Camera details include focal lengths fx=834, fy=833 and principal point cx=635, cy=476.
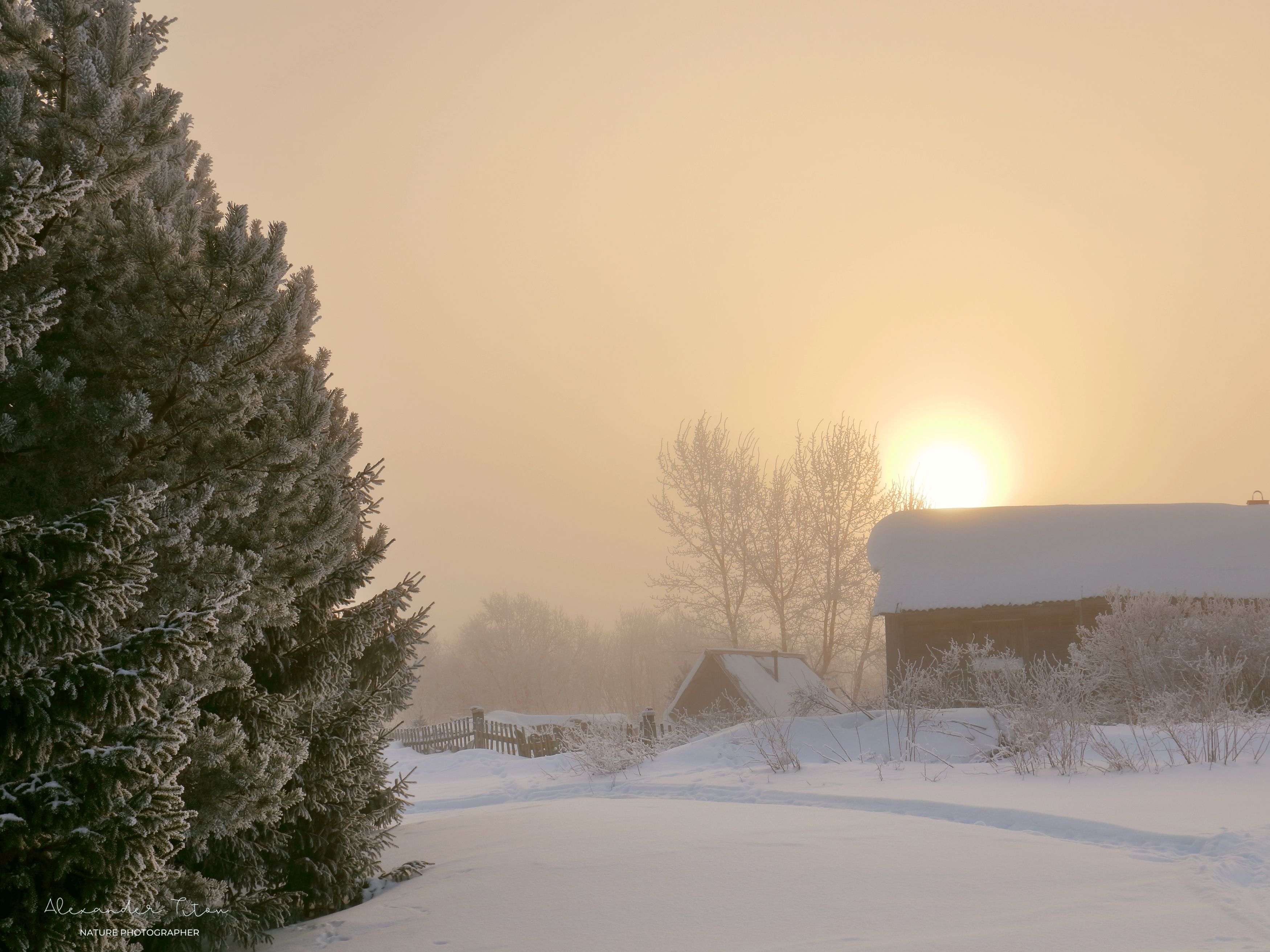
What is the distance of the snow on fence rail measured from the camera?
16594mm

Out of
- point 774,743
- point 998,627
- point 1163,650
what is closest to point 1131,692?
point 1163,650

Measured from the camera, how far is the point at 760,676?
71.4 feet

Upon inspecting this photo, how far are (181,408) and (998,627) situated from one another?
60.7ft

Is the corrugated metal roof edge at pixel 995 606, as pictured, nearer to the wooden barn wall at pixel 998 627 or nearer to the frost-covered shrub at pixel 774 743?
the wooden barn wall at pixel 998 627

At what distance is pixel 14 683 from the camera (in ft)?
8.60

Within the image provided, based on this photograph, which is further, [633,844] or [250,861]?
[633,844]

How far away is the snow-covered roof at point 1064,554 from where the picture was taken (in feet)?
58.4

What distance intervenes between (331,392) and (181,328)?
6.40ft

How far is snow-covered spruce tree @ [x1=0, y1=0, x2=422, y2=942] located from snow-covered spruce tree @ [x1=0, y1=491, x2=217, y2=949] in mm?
410

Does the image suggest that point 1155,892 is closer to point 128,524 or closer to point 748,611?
point 128,524

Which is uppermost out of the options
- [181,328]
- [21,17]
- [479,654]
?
[21,17]

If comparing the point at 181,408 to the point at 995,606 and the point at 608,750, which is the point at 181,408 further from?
the point at 995,606

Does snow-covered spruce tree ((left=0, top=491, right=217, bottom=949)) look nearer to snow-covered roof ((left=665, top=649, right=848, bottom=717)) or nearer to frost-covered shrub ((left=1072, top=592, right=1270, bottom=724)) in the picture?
frost-covered shrub ((left=1072, top=592, right=1270, bottom=724))

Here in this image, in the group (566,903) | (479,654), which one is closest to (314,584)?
(566,903)
